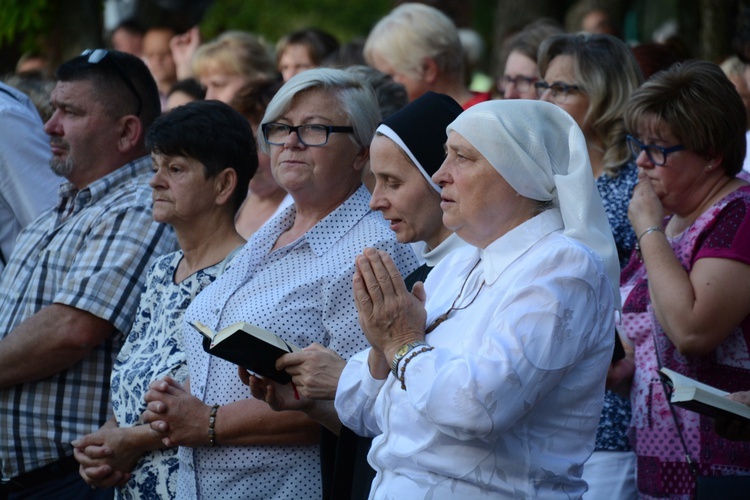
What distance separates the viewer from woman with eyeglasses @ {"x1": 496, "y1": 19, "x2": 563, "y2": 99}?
6258 millimetres

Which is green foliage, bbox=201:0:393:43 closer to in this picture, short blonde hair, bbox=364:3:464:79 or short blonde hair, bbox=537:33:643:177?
short blonde hair, bbox=364:3:464:79

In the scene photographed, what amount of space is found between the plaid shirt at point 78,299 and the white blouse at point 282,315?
0.64 m

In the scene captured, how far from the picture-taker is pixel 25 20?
34.7ft

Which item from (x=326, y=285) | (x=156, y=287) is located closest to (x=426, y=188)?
(x=326, y=285)

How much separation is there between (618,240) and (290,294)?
1.56 m

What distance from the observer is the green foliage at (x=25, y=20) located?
10.5m

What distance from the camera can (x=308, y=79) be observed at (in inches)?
165

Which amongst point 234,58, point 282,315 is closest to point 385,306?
point 282,315

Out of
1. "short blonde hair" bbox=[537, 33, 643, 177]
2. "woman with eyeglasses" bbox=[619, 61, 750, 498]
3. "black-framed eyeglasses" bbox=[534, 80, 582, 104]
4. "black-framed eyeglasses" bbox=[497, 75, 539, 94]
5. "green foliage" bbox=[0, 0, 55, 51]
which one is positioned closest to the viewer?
"woman with eyeglasses" bbox=[619, 61, 750, 498]

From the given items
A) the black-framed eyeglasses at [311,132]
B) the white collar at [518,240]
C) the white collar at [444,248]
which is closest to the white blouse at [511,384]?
the white collar at [518,240]

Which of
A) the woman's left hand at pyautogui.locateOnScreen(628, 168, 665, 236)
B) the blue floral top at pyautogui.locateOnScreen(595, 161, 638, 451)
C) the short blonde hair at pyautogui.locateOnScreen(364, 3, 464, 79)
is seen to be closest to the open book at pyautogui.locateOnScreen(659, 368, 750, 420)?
the woman's left hand at pyautogui.locateOnScreen(628, 168, 665, 236)

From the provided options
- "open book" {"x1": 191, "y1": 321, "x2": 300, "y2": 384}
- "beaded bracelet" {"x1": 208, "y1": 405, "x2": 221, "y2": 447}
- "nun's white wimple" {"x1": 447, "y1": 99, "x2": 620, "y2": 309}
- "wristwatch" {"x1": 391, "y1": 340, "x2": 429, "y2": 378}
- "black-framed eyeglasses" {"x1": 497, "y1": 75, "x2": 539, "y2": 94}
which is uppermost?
"nun's white wimple" {"x1": 447, "y1": 99, "x2": 620, "y2": 309}

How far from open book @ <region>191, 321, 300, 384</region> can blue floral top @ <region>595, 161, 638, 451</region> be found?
4.80ft

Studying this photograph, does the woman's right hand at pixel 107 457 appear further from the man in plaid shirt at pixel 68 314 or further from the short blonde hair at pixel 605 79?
the short blonde hair at pixel 605 79
